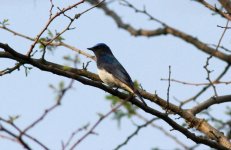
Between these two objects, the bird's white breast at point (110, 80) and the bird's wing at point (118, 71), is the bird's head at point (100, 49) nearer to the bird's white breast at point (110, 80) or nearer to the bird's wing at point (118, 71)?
the bird's wing at point (118, 71)

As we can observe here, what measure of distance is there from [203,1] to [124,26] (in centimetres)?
477

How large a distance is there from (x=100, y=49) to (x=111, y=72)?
150 cm

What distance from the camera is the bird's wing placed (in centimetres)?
853

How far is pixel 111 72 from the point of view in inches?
348

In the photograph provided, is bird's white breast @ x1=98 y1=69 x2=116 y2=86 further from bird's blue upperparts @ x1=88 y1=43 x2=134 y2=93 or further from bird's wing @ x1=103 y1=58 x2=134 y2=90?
bird's wing @ x1=103 y1=58 x2=134 y2=90

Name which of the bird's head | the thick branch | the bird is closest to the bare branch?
the thick branch

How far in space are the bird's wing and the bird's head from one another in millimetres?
437

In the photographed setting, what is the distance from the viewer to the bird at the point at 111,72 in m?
8.39

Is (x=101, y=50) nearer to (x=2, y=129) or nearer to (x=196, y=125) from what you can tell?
(x=196, y=125)

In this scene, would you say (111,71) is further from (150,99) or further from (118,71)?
(150,99)

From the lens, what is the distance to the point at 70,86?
3562 millimetres

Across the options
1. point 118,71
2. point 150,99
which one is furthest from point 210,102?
point 118,71

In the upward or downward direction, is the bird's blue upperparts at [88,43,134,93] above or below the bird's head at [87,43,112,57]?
below

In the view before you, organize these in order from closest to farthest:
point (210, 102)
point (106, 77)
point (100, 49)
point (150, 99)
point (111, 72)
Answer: point (150, 99) < point (210, 102) < point (106, 77) < point (111, 72) < point (100, 49)
